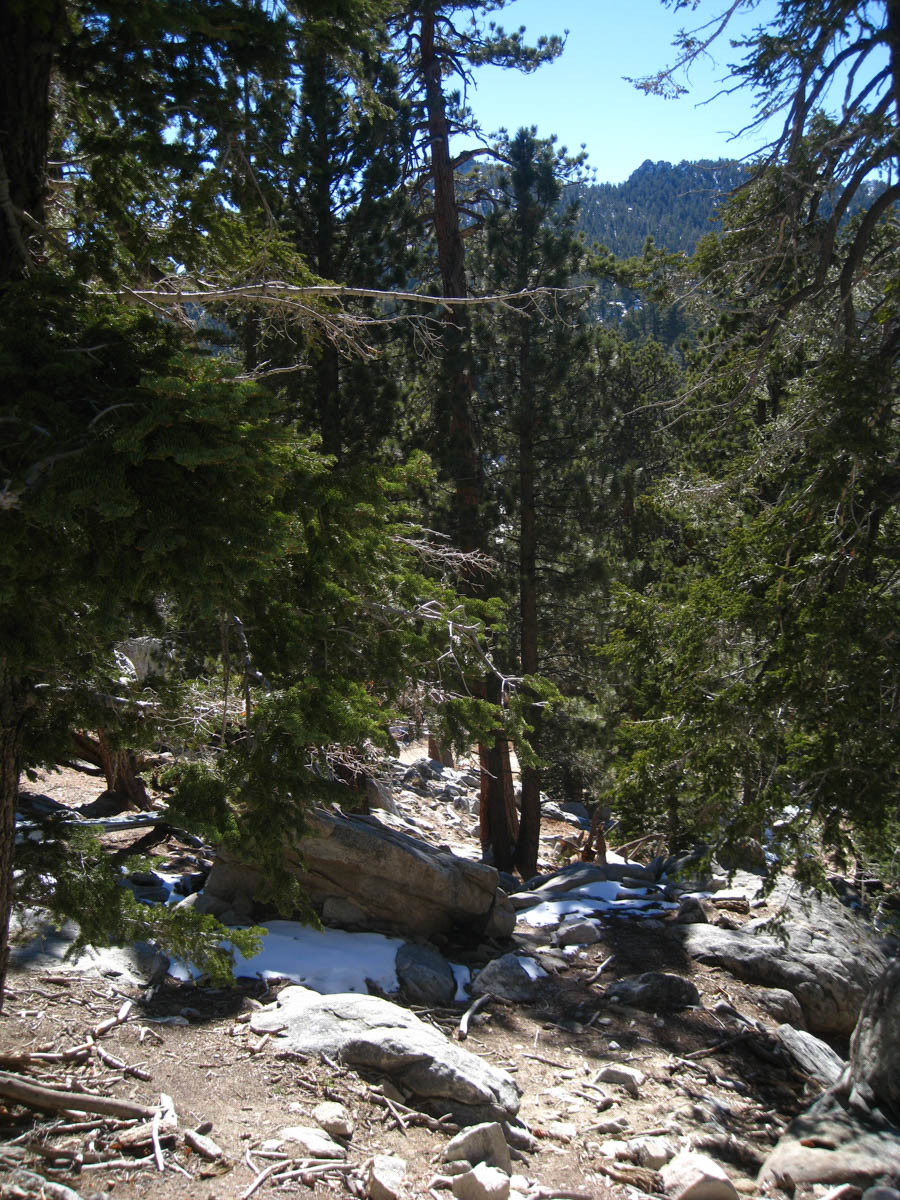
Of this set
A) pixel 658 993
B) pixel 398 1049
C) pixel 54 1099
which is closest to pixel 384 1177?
pixel 398 1049

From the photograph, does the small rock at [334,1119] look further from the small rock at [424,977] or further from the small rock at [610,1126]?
the small rock at [424,977]

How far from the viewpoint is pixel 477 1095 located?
211 inches

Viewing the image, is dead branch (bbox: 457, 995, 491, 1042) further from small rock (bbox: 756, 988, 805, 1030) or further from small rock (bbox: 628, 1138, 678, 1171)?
small rock (bbox: 756, 988, 805, 1030)

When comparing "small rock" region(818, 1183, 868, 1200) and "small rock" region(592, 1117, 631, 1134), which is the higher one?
"small rock" region(818, 1183, 868, 1200)

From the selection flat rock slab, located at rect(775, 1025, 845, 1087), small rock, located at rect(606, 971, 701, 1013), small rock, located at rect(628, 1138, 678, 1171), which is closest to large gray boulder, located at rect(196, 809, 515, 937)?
small rock, located at rect(606, 971, 701, 1013)

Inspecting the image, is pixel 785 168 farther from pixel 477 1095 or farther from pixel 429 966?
pixel 429 966

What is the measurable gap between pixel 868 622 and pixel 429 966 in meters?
5.11

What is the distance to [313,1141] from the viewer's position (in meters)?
4.47

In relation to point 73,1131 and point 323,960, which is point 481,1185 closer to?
point 73,1131

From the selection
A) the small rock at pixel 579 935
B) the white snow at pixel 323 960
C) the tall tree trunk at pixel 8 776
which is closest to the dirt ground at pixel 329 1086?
the white snow at pixel 323 960

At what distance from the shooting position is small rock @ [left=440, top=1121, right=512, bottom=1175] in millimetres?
4719

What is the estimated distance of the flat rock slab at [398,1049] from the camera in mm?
5371

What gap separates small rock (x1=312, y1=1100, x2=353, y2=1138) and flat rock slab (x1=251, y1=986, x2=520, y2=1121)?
584 mm

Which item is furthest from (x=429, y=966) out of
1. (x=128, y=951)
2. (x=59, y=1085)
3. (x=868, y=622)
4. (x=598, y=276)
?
(x=598, y=276)
